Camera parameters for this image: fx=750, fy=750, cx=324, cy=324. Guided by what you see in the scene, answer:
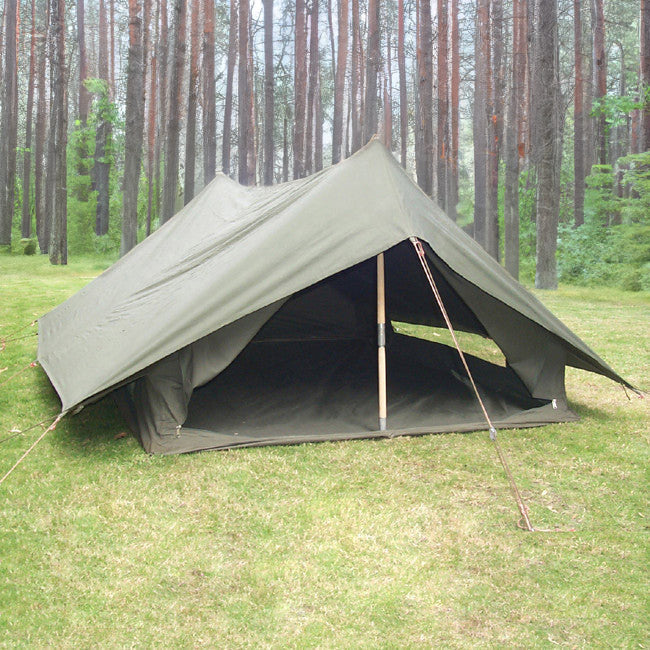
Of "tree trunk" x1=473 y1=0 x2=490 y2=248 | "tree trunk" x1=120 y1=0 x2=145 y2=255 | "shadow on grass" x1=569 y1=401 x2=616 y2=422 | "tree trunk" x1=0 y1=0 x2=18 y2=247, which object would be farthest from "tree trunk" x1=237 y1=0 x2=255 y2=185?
"shadow on grass" x1=569 y1=401 x2=616 y2=422

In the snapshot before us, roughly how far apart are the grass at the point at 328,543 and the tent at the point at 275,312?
0.83 ft

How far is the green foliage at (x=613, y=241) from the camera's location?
34.3ft

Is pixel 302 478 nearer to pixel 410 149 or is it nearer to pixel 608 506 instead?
pixel 608 506

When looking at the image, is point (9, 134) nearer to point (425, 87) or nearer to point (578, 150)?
point (425, 87)

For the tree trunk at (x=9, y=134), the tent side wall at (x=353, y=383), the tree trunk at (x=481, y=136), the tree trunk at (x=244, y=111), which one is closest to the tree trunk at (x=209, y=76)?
the tree trunk at (x=244, y=111)

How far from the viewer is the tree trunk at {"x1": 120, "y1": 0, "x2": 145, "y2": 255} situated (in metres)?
13.2

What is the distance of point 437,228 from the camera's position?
3.97 meters

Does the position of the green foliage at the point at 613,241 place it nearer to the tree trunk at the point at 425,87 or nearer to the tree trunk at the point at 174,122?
the tree trunk at the point at 425,87

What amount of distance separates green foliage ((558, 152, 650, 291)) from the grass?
6997 millimetres

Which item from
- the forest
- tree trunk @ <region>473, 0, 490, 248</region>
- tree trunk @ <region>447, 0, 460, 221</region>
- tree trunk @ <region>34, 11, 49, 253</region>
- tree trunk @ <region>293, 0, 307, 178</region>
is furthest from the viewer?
tree trunk @ <region>34, 11, 49, 253</region>

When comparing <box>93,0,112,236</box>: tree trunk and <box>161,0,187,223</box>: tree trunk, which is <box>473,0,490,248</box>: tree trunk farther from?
<box>93,0,112,236</box>: tree trunk

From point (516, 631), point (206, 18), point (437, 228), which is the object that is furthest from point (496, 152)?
point (516, 631)

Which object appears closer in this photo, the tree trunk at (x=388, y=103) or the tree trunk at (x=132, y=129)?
the tree trunk at (x=132, y=129)

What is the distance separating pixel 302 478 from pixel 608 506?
1.31 m
